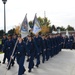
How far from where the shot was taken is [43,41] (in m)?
15.7

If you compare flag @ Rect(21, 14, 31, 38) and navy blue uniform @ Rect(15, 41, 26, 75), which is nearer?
navy blue uniform @ Rect(15, 41, 26, 75)

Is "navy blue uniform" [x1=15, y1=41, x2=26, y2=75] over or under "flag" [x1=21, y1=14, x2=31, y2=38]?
under

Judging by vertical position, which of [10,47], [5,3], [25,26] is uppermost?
[5,3]

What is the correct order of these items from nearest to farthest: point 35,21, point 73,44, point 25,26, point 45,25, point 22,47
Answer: point 22,47 → point 25,26 → point 35,21 → point 73,44 → point 45,25

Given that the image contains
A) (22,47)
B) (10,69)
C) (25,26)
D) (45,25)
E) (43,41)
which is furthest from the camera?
(45,25)

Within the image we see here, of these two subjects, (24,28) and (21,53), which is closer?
(21,53)

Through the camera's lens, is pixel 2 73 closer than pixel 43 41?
Yes

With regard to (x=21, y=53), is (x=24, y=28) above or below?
above

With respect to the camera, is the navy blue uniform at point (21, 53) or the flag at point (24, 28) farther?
the flag at point (24, 28)

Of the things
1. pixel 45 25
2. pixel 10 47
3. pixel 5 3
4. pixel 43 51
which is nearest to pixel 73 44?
pixel 5 3

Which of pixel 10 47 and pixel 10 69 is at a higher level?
pixel 10 47

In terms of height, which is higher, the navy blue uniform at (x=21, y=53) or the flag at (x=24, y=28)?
the flag at (x=24, y=28)

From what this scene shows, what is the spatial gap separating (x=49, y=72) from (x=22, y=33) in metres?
2.23

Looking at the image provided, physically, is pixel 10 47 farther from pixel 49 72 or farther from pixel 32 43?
pixel 49 72
